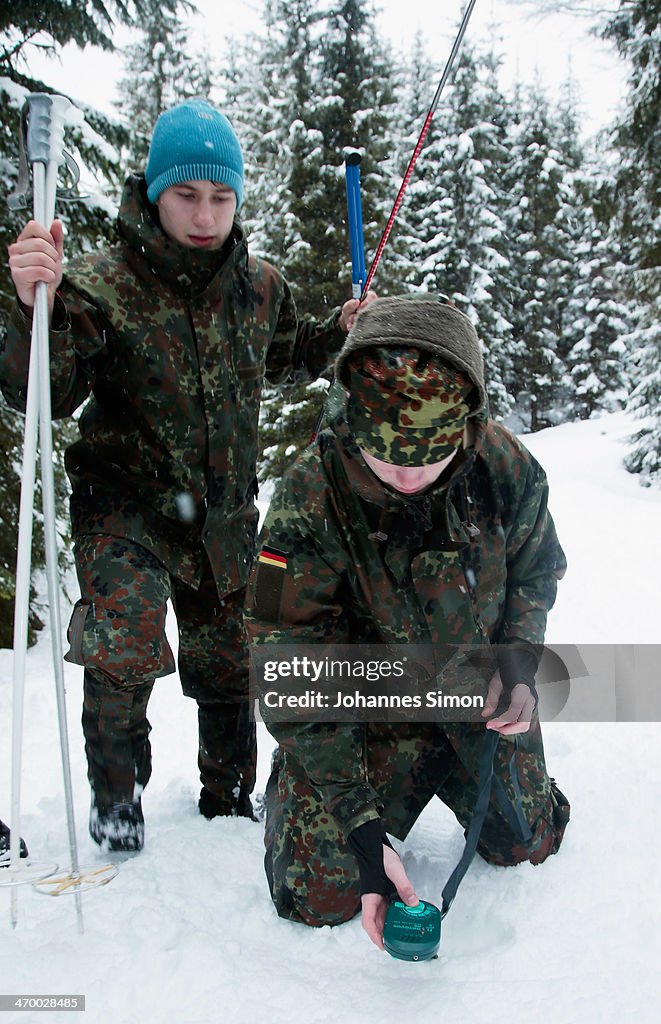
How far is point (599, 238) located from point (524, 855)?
23.0 meters

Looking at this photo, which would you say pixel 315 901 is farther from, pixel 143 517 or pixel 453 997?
pixel 143 517

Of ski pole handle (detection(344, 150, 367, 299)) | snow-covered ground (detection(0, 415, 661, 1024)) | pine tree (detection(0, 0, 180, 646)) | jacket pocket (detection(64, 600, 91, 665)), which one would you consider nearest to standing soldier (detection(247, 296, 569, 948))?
snow-covered ground (detection(0, 415, 661, 1024))

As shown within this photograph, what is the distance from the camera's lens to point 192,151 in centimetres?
229

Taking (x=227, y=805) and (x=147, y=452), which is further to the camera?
(x=227, y=805)

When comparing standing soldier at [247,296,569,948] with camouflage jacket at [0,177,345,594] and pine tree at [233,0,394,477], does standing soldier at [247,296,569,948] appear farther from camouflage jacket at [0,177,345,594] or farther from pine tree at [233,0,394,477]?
pine tree at [233,0,394,477]

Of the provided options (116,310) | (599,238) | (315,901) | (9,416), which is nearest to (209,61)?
(599,238)

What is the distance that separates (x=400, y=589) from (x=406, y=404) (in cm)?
56

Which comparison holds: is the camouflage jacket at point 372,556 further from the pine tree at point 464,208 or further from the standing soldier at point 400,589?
the pine tree at point 464,208

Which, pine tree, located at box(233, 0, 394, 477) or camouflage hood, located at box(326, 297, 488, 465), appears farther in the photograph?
pine tree, located at box(233, 0, 394, 477)

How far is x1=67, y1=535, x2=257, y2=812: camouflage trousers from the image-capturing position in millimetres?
2230

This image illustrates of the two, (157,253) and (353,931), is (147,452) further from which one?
(353,931)

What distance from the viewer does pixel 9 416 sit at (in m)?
4.50

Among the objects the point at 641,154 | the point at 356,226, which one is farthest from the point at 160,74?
the point at 356,226

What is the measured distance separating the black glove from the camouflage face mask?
837mm
